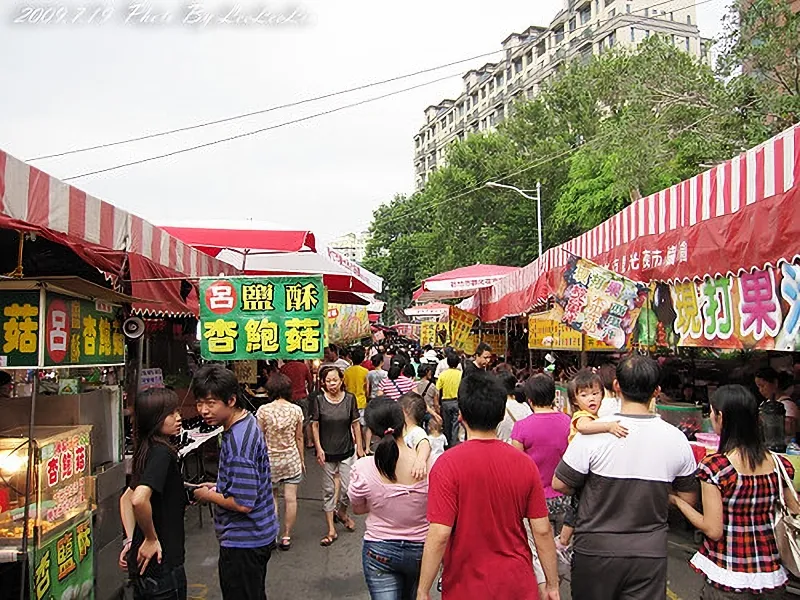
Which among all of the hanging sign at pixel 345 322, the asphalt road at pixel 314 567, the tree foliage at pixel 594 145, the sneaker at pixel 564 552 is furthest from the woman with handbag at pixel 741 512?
the tree foliage at pixel 594 145

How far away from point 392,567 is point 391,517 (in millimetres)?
260

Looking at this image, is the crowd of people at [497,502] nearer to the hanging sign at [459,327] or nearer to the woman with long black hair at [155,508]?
the woman with long black hair at [155,508]

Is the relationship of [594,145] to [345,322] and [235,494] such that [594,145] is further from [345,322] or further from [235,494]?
[235,494]

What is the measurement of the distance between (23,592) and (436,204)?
33168 mm

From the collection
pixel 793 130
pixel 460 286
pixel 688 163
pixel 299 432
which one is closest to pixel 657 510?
pixel 793 130

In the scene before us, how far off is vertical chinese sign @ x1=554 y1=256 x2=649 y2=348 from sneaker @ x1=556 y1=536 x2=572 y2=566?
7.83 ft

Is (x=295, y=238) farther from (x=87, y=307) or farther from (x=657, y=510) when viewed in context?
(x=657, y=510)

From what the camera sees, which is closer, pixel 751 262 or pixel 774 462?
pixel 774 462

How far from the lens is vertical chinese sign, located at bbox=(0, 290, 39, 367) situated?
3525 millimetres

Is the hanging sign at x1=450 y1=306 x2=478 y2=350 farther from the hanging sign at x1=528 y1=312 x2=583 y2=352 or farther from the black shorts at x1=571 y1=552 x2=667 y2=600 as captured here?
the black shorts at x1=571 y1=552 x2=667 y2=600

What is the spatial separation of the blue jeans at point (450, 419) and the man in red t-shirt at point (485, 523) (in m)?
6.27

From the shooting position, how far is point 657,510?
9.59ft

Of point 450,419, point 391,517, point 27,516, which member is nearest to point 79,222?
point 27,516

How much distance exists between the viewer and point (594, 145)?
25.3m
